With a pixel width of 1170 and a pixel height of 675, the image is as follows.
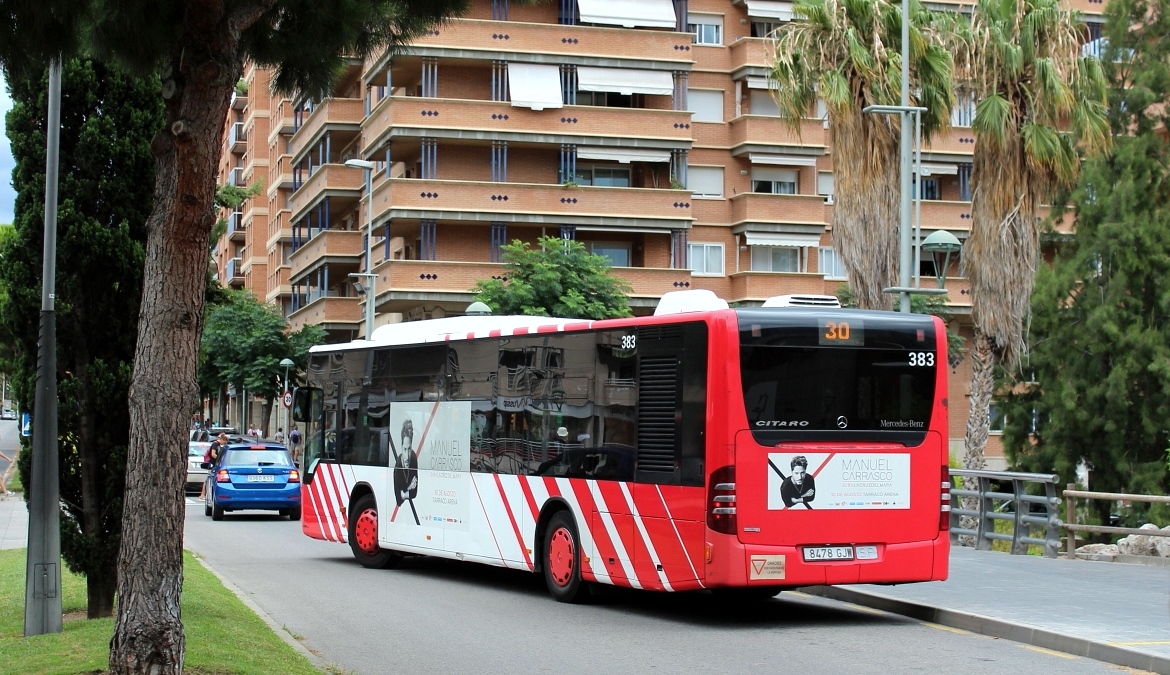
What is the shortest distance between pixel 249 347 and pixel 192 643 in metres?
51.4

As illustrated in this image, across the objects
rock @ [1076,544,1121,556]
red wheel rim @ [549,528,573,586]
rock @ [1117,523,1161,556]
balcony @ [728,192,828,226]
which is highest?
balcony @ [728,192,828,226]

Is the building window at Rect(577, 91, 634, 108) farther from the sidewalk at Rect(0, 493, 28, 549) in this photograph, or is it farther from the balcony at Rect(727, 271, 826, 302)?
the sidewalk at Rect(0, 493, 28, 549)

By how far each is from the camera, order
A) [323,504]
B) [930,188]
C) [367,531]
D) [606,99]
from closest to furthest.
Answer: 1. [367,531]
2. [323,504]
3. [606,99]
4. [930,188]

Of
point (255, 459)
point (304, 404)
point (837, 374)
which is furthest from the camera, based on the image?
point (255, 459)

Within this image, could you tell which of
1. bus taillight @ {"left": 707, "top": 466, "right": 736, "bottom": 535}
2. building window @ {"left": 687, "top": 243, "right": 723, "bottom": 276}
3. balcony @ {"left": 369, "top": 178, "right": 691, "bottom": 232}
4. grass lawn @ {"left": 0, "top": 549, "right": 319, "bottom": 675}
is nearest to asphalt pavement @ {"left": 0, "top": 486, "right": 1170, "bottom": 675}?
bus taillight @ {"left": 707, "top": 466, "right": 736, "bottom": 535}

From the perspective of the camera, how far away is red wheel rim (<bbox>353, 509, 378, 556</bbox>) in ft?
64.4

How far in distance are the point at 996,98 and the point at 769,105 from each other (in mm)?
24376

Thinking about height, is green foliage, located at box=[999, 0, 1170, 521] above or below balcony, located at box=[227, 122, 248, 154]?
below

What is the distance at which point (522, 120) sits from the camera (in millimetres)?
48969

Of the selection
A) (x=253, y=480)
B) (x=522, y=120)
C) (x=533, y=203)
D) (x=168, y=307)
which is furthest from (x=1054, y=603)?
(x=522, y=120)

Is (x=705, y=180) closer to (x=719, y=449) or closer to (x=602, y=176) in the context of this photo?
(x=602, y=176)

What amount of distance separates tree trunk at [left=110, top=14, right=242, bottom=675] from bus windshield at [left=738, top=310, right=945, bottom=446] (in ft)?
19.1

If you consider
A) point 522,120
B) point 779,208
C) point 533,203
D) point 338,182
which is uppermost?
point 522,120

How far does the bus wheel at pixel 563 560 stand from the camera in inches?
600
